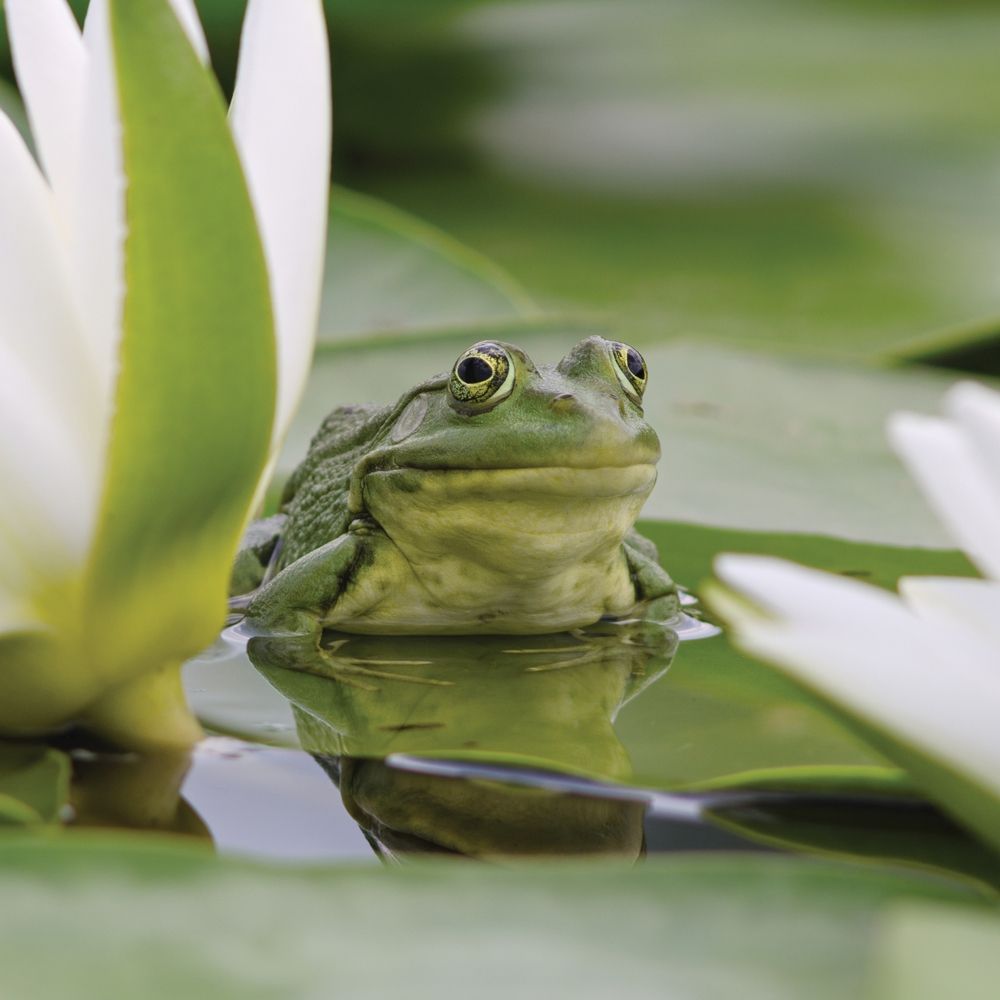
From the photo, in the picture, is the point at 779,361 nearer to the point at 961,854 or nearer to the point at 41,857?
the point at 961,854

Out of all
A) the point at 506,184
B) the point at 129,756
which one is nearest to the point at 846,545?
the point at 129,756

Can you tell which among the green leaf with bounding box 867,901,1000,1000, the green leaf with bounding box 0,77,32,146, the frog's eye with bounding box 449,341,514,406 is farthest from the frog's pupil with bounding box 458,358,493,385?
the green leaf with bounding box 0,77,32,146

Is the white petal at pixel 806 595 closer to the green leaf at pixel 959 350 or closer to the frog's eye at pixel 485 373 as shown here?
the frog's eye at pixel 485 373

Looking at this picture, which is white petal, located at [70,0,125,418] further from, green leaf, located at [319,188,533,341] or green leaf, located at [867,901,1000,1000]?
green leaf, located at [319,188,533,341]

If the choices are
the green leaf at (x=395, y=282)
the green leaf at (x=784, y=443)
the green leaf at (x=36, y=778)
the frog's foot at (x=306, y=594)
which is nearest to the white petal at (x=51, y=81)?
the green leaf at (x=36, y=778)

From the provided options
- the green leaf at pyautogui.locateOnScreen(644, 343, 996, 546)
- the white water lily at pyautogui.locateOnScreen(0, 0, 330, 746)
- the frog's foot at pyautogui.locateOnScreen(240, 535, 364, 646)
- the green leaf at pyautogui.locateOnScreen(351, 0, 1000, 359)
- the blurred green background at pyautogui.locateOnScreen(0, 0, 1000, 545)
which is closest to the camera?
the white water lily at pyautogui.locateOnScreen(0, 0, 330, 746)

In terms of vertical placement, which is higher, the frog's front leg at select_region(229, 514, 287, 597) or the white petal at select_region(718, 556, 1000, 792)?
the white petal at select_region(718, 556, 1000, 792)
